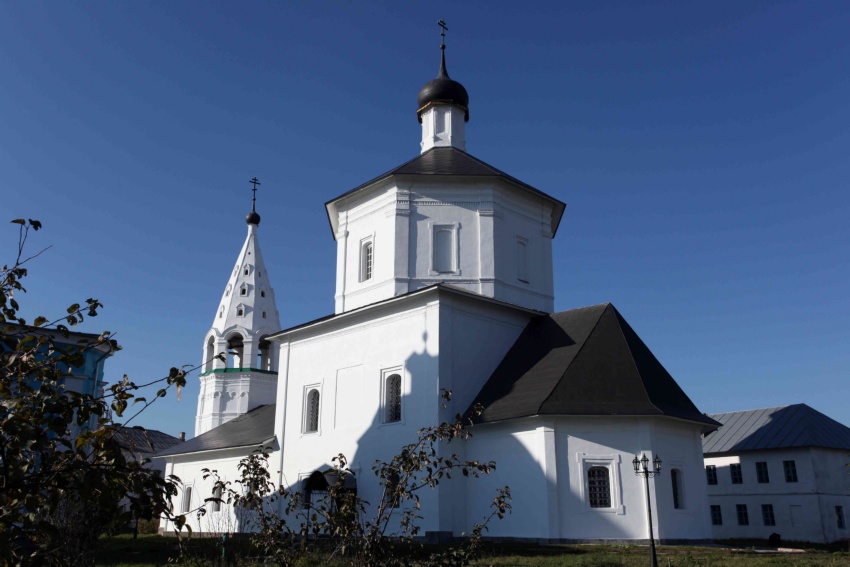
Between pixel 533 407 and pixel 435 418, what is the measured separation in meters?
2.72

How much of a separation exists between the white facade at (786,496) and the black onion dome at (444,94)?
19.6 meters

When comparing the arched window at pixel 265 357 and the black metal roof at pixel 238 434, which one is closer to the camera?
the black metal roof at pixel 238 434

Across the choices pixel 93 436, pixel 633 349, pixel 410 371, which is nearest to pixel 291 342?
pixel 410 371

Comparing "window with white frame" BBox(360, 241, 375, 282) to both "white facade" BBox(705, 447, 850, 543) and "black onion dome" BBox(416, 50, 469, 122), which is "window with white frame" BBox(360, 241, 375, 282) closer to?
"black onion dome" BBox(416, 50, 469, 122)

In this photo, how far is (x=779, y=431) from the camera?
31.9 metres

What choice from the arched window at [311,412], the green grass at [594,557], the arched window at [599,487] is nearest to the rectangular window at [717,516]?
the green grass at [594,557]

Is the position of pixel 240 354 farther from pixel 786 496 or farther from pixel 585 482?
pixel 786 496

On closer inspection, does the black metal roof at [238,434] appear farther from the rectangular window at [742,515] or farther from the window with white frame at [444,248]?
the rectangular window at [742,515]

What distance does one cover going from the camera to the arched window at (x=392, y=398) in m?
21.1

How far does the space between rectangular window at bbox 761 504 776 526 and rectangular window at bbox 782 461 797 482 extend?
151 centimetres

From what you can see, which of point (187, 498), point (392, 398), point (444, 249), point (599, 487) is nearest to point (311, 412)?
point (392, 398)

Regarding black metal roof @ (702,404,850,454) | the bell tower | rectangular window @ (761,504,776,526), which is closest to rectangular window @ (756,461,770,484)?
black metal roof @ (702,404,850,454)

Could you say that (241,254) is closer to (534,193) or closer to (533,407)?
(534,193)

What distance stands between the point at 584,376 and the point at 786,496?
55.3 ft
